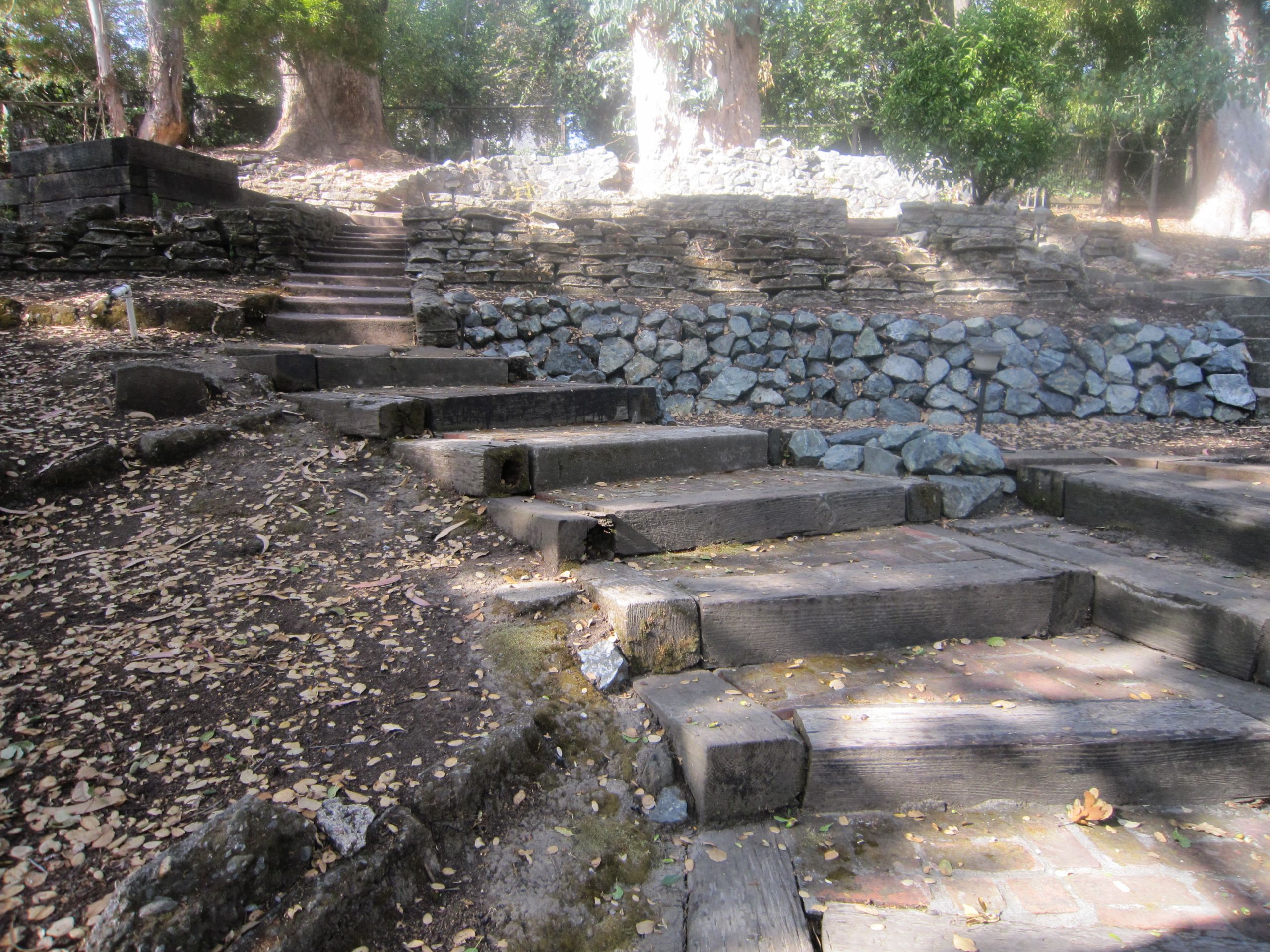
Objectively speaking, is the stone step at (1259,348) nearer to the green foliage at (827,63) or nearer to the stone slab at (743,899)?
the stone slab at (743,899)

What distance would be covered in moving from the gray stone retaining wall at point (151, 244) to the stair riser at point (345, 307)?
4.00 feet

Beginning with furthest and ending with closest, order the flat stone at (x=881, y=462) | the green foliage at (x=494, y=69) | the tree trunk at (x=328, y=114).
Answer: the green foliage at (x=494, y=69), the tree trunk at (x=328, y=114), the flat stone at (x=881, y=462)

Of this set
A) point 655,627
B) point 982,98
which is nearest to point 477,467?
point 655,627

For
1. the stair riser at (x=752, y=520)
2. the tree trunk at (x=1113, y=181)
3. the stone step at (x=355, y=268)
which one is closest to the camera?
the stair riser at (x=752, y=520)

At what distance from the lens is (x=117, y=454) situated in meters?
2.83

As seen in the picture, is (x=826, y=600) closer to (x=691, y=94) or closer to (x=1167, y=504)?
(x=1167, y=504)

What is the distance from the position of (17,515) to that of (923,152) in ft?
30.2

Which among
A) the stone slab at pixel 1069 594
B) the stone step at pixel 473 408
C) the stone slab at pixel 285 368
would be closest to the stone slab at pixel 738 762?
the stone slab at pixel 1069 594

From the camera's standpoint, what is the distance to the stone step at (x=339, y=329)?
16.6 feet

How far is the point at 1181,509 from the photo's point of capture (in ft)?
9.76

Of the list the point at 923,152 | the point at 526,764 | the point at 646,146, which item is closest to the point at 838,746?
the point at 526,764

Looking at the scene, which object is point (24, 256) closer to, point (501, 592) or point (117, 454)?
point (117, 454)

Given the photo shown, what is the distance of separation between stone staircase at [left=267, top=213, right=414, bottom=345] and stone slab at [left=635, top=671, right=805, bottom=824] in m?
4.11

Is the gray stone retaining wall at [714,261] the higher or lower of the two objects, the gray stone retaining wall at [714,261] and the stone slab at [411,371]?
the higher
